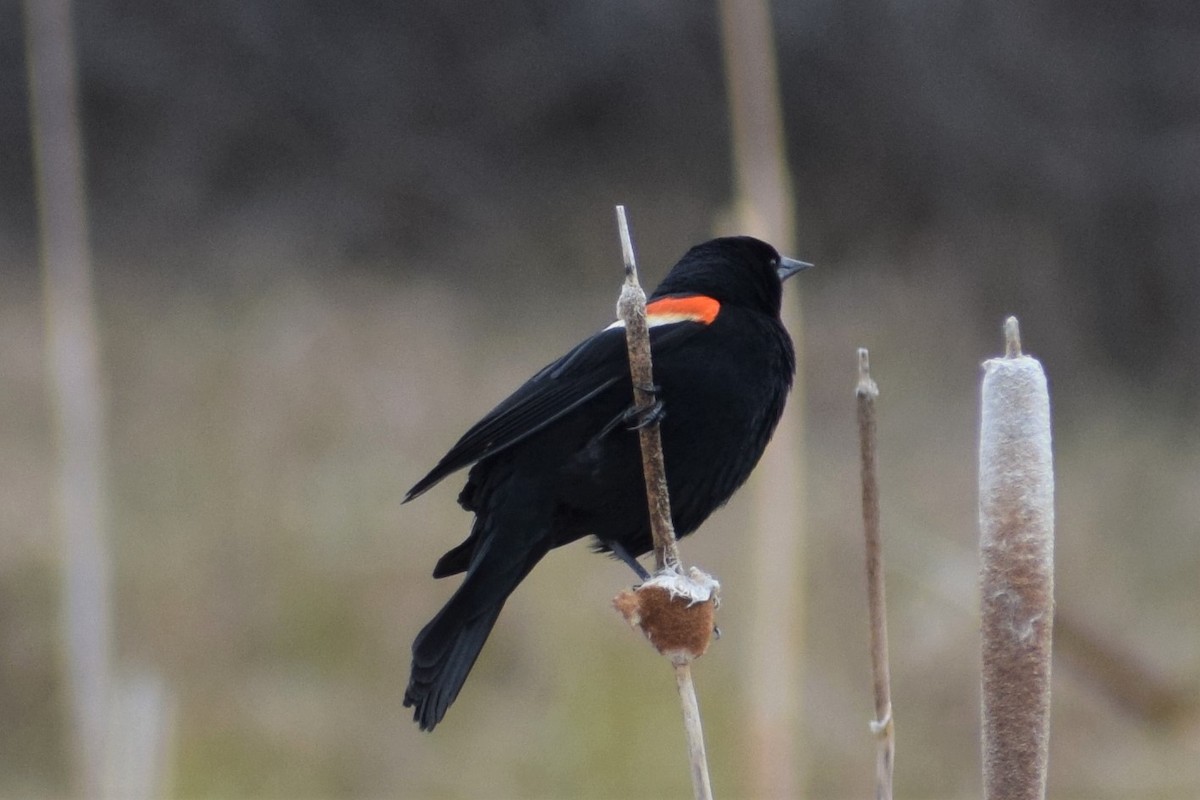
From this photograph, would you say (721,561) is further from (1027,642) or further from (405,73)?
(1027,642)

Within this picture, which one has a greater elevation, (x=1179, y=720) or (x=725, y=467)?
(x=1179, y=720)

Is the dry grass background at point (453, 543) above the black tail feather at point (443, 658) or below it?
above

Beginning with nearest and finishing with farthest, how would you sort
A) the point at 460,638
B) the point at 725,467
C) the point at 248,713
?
the point at 460,638, the point at 725,467, the point at 248,713

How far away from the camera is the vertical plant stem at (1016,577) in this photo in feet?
3.06

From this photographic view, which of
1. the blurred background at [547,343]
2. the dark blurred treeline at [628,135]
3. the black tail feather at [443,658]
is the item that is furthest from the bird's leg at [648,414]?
the dark blurred treeline at [628,135]

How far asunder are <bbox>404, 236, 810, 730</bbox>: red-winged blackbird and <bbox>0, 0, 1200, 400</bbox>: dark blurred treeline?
5199 mm

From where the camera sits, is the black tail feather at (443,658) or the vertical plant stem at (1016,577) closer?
the vertical plant stem at (1016,577)

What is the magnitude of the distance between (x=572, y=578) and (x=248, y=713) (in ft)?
4.56

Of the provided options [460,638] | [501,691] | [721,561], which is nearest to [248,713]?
[501,691]

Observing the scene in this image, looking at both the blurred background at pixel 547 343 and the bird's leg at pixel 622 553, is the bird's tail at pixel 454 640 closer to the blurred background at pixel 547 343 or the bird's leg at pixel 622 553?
the bird's leg at pixel 622 553

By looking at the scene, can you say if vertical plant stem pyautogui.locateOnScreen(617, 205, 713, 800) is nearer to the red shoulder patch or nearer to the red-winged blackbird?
the red-winged blackbird

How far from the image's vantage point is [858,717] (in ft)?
A: 19.0

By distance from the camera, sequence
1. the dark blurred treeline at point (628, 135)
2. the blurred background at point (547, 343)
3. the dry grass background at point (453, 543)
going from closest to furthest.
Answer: the dry grass background at point (453, 543) < the blurred background at point (547, 343) < the dark blurred treeline at point (628, 135)

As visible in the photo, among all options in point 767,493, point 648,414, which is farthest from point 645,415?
point 767,493
